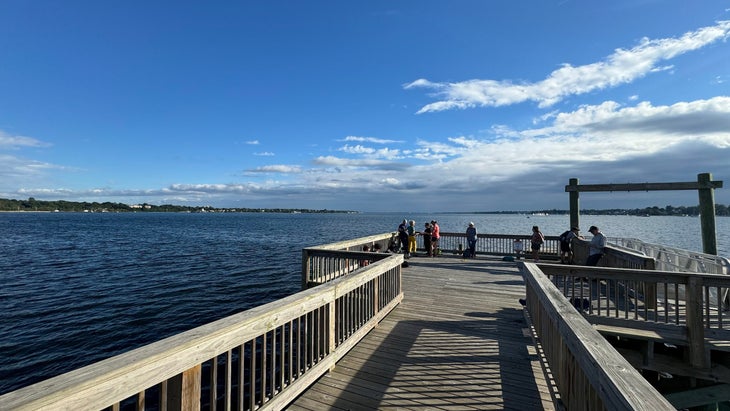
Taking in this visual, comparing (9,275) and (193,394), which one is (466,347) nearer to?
(193,394)

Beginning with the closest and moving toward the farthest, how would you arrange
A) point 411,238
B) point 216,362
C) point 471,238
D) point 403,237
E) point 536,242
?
point 216,362 → point 536,242 → point 471,238 → point 403,237 → point 411,238

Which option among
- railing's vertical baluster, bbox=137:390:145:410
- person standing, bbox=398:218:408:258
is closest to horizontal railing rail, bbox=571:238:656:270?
person standing, bbox=398:218:408:258

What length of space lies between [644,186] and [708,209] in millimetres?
1735

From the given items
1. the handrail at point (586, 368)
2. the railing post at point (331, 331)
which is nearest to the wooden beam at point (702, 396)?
the handrail at point (586, 368)

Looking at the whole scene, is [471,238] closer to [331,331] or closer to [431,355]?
[431,355]

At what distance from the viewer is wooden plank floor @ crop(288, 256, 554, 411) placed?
3477 mm

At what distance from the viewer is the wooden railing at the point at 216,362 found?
1.58 meters

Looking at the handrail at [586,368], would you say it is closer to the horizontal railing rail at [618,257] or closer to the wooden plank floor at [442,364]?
the wooden plank floor at [442,364]

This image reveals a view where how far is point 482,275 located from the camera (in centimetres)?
1017

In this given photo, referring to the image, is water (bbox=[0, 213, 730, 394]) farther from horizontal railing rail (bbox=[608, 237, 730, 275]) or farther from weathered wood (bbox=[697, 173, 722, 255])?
weathered wood (bbox=[697, 173, 722, 255])

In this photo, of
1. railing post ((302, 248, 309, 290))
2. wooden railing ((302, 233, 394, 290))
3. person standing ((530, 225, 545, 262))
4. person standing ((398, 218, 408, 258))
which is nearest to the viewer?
wooden railing ((302, 233, 394, 290))

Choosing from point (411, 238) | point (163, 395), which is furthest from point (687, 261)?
point (163, 395)

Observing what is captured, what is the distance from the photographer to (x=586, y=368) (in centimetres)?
208

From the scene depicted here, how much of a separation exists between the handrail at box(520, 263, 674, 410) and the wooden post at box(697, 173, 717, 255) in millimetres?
8720
